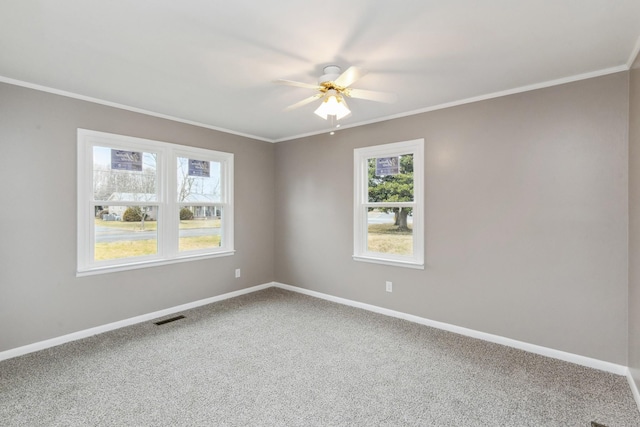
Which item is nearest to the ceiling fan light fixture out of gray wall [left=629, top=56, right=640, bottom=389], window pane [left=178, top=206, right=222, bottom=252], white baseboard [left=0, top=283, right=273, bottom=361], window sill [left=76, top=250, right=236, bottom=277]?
gray wall [left=629, top=56, right=640, bottom=389]

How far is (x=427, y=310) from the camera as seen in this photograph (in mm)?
3570

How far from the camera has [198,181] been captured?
4.25m

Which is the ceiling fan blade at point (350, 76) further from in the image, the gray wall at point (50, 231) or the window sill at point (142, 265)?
the window sill at point (142, 265)

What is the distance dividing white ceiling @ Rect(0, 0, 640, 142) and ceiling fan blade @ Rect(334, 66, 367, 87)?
7.4 inches

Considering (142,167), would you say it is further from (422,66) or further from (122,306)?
(422,66)

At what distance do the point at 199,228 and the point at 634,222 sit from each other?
14.7 ft

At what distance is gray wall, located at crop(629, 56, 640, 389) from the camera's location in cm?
222

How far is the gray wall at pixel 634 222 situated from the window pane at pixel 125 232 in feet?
15.1

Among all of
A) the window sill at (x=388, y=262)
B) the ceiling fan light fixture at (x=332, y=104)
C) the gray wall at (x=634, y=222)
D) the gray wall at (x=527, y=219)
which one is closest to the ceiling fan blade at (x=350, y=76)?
the ceiling fan light fixture at (x=332, y=104)

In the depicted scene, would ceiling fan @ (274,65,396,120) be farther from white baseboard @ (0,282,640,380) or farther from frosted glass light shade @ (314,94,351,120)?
white baseboard @ (0,282,640,380)

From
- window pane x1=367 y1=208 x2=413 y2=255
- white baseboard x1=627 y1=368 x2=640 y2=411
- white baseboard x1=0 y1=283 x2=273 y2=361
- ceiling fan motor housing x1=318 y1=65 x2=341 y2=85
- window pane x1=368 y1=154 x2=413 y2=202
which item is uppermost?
ceiling fan motor housing x1=318 y1=65 x2=341 y2=85

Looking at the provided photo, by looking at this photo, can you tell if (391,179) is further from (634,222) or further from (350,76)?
(634,222)

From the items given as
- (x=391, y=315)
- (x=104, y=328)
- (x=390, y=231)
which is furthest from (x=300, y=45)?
(x=104, y=328)

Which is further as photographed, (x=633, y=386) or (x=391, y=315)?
(x=391, y=315)
